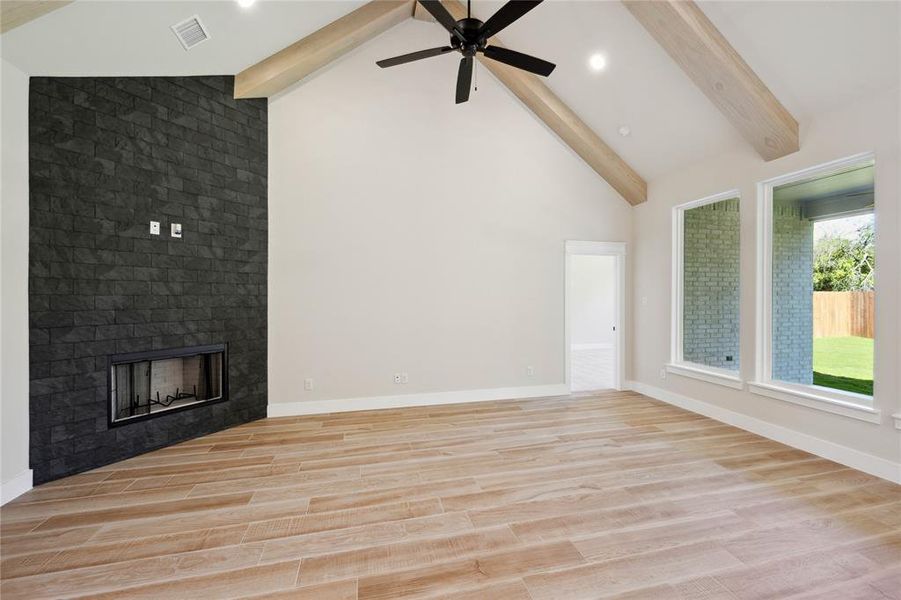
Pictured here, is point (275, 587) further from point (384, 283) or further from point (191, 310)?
point (384, 283)

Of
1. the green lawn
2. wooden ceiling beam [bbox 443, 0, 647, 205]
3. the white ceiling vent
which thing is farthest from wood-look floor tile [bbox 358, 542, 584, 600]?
wooden ceiling beam [bbox 443, 0, 647, 205]

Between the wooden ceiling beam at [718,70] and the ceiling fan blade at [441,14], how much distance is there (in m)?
1.70

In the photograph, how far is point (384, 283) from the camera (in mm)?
4543

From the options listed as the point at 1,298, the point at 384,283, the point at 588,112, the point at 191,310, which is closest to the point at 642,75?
the point at 588,112

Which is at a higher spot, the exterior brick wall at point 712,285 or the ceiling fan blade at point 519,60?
the ceiling fan blade at point 519,60

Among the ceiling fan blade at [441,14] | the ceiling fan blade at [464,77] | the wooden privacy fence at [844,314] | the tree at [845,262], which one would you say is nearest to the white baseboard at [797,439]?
the wooden privacy fence at [844,314]

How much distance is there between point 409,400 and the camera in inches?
181

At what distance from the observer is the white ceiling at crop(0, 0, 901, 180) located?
2.58 metres

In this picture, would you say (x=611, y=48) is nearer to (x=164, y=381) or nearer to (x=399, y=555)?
(x=399, y=555)

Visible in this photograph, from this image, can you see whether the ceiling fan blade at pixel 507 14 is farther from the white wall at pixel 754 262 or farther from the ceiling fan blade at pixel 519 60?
the white wall at pixel 754 262

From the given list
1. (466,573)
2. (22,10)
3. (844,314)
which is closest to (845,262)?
(844,314)

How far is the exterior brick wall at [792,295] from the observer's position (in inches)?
Answer: 140

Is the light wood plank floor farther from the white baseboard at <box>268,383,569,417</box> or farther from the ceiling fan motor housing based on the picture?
the ceiling fan motor housing

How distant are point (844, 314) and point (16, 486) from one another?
21.0ft
